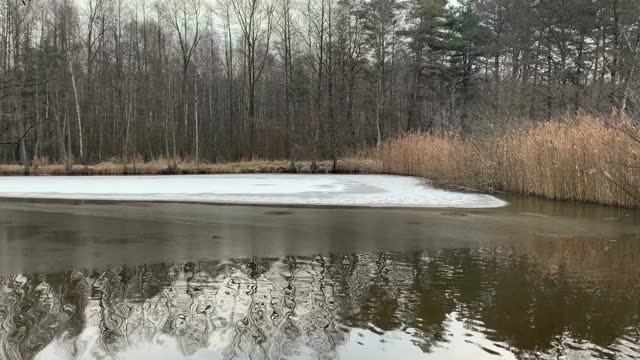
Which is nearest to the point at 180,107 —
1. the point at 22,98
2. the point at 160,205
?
the point at 22,98

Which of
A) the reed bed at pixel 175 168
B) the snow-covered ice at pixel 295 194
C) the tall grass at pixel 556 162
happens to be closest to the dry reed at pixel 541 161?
→ the tall grass at pixel 556 162

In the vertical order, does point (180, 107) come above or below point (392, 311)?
above

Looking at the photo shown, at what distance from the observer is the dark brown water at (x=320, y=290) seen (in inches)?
133

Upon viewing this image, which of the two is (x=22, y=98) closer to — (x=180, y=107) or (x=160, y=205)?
(x=180, y=107)

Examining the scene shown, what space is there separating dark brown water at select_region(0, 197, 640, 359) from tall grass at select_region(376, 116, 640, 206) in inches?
112

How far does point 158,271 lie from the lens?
5.28 m

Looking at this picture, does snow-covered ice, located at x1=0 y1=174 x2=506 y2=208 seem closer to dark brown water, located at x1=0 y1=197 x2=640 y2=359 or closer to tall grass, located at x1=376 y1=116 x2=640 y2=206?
tall grass, located at x1=376 y1=116 x2=640 y2=206

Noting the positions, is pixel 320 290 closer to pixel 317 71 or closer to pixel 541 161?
pixel 541 161

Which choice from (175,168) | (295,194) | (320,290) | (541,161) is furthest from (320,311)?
(175,168)

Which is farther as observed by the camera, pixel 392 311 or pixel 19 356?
pixel 392 311

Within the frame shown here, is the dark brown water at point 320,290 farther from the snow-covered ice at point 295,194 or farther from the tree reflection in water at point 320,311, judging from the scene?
the snow-covered ice at point 295,194

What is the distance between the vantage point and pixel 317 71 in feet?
96.2

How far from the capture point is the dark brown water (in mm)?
Result: 3389

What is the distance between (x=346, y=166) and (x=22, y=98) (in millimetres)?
23957
